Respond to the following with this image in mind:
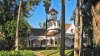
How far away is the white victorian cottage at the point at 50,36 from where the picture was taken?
7761 cm

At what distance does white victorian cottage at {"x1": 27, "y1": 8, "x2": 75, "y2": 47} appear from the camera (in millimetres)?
A: 77606

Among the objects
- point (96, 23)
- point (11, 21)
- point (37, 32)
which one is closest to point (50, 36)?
point (37, 32)

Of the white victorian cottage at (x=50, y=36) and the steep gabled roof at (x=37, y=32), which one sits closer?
the white victorian cottage at (x=50, y=36)

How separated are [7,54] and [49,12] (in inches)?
2075

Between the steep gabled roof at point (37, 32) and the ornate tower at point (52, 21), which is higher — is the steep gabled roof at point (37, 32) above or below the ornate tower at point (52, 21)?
below

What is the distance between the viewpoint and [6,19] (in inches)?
2400

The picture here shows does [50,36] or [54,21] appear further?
[54,21]

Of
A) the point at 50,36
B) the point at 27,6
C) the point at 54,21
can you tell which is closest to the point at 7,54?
the point at 27,6

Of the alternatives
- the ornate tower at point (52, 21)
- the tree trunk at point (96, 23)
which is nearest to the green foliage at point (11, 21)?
the ornate tower at point (52, 21)

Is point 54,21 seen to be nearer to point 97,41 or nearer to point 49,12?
point 49,12

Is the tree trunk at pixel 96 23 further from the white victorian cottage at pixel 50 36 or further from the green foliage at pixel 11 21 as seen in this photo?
the white victorian cottage at pixel 50 36

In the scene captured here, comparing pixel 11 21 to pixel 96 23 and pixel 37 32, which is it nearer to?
pixel 37 32

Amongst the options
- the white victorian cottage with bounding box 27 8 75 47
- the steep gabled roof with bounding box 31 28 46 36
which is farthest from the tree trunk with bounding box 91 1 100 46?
the steep gabled roof with bounding box 31 28 46 36

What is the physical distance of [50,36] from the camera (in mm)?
77938
